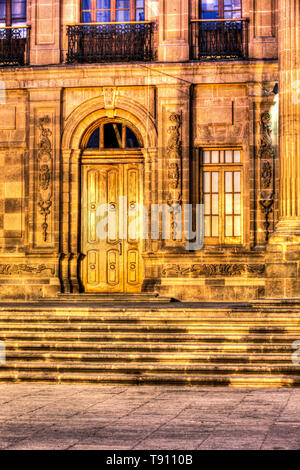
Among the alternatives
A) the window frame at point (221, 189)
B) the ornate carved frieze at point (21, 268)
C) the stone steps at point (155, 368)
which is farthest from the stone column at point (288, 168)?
the ornate carved frieze at point (21, 268)

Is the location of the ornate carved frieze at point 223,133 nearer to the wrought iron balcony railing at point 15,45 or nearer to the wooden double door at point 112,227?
the wooden double door at point 112,227

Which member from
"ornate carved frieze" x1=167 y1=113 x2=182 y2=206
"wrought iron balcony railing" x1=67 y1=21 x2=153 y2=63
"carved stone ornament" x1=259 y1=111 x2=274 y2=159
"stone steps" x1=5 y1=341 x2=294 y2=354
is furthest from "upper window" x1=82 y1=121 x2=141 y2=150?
"stone steps" x1=5 y1=341 x2=294 y2=354

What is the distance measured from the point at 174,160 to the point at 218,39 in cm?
302

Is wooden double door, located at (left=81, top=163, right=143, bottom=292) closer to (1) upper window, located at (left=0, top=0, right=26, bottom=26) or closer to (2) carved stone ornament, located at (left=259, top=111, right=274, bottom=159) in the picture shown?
(2) carved stone ornament, located at (left=259, top=111, right=274, bottom=159)

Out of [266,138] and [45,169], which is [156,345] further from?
[45,169]

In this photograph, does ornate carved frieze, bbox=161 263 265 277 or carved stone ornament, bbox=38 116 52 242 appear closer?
ornate carved frieze, bbox=161 263 265 277

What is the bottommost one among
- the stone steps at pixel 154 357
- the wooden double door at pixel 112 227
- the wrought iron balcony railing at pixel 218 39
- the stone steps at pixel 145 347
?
the stone steps at pixel 154 357

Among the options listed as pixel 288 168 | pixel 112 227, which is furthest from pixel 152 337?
pixel 112 227

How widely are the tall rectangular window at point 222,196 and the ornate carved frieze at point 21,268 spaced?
12.4ft

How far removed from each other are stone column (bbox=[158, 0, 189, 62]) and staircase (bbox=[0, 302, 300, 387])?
678 centimetres

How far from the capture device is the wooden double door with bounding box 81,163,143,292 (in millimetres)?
18469

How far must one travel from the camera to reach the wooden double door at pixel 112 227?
18.5 m

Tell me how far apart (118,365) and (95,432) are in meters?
4.02

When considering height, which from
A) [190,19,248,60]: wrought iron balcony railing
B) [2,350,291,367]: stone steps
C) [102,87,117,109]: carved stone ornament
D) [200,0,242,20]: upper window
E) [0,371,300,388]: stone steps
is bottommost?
[0,371,300,388]: stone steps
